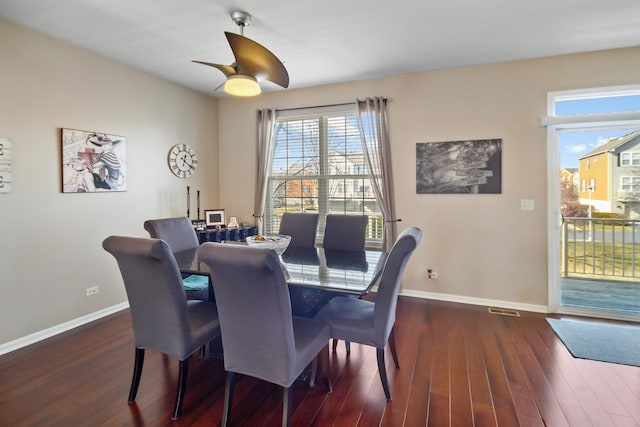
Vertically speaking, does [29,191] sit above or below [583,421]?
above

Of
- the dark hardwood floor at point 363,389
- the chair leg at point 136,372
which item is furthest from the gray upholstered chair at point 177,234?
the chair leg at point 136,372

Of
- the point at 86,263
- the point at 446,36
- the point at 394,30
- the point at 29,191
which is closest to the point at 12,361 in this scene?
the point at 86,263

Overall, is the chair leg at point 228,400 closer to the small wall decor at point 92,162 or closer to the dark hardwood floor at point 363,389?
the dark hardwood floor at point 363,389

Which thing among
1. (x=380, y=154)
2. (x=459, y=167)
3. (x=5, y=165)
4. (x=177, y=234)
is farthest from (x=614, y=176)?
(x=5, y=165)

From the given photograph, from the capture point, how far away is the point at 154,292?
1.81 m

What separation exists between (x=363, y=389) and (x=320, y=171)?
9.62ft

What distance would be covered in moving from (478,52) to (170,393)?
157 inches

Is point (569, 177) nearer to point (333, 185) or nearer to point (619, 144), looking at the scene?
point (619, 144)

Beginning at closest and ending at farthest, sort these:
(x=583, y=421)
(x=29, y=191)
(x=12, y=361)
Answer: (x=583, y=421) → (x=12, y=361) → (x=29, y=191)

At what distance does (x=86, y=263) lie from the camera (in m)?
3.27

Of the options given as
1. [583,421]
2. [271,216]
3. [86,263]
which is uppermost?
[271,216]

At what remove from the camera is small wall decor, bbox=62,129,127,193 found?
3080 mm

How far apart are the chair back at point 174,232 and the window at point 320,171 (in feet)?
5.64

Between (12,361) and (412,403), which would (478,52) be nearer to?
(412,403)
